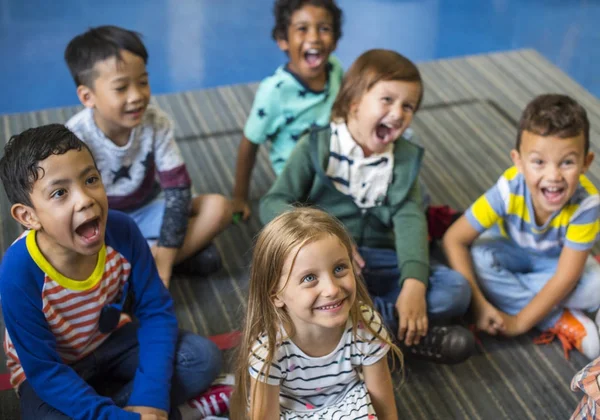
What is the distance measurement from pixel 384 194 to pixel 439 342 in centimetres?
34

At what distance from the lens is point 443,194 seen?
218 centimetres

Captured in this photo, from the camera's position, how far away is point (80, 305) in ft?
4.47

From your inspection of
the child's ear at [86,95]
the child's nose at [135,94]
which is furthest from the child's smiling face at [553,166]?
the child's ear at [86,95]

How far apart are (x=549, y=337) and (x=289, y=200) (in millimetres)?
652

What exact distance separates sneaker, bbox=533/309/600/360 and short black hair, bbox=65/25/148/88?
1.09 meters

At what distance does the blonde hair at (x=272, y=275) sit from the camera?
1.18 metres

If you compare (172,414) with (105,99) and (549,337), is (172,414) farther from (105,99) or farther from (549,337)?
(549,337)

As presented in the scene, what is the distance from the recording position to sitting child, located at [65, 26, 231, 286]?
168 cm

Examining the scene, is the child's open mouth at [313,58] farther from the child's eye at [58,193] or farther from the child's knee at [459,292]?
the child's eye at [58,193]

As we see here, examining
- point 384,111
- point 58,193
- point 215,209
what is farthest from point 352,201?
point 58,193

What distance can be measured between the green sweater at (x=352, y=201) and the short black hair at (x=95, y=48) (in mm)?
421

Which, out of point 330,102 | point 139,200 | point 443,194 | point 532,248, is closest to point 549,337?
point 532,248

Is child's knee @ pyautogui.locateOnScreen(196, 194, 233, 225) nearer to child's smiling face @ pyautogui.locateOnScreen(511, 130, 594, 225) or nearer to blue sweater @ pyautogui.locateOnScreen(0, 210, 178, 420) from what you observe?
blue sweater @ pyautogui.locateOnScreen(0, 210, 178, 420)

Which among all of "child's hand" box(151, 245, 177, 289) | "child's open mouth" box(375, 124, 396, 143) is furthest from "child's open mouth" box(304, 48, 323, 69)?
"child's hand" box(151, 245, 177, 289)
